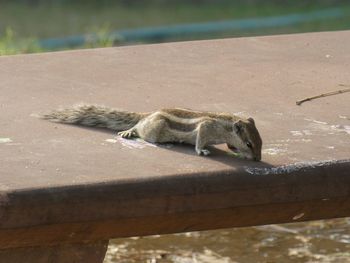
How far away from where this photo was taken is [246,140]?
319cm

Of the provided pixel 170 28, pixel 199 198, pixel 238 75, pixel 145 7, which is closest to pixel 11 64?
pixel 238 75

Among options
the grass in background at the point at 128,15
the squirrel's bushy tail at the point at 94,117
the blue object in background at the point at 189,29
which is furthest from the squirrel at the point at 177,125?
the grass in background at the point at 128,15

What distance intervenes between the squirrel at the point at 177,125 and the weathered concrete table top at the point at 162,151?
0.13 ft

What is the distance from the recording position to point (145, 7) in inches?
446

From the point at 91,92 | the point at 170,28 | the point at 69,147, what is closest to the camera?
the point at 69,147

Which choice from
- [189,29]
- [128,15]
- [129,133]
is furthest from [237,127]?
[128,15]

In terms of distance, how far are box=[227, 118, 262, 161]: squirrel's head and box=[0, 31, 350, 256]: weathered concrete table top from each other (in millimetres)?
43

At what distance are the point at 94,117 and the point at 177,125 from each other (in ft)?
0.94

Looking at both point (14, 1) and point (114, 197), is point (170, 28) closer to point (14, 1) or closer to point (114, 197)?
point (14, 1)

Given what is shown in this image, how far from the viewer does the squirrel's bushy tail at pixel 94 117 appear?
11.6ft

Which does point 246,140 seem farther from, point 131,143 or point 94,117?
point 94,117

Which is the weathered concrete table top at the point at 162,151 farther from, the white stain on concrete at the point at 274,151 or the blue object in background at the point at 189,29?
the blue object in background at the point at 189,29

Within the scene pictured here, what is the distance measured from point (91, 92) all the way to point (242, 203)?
115cm

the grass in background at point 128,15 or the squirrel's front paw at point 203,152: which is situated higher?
the squirrel's front paw at point 203,152
